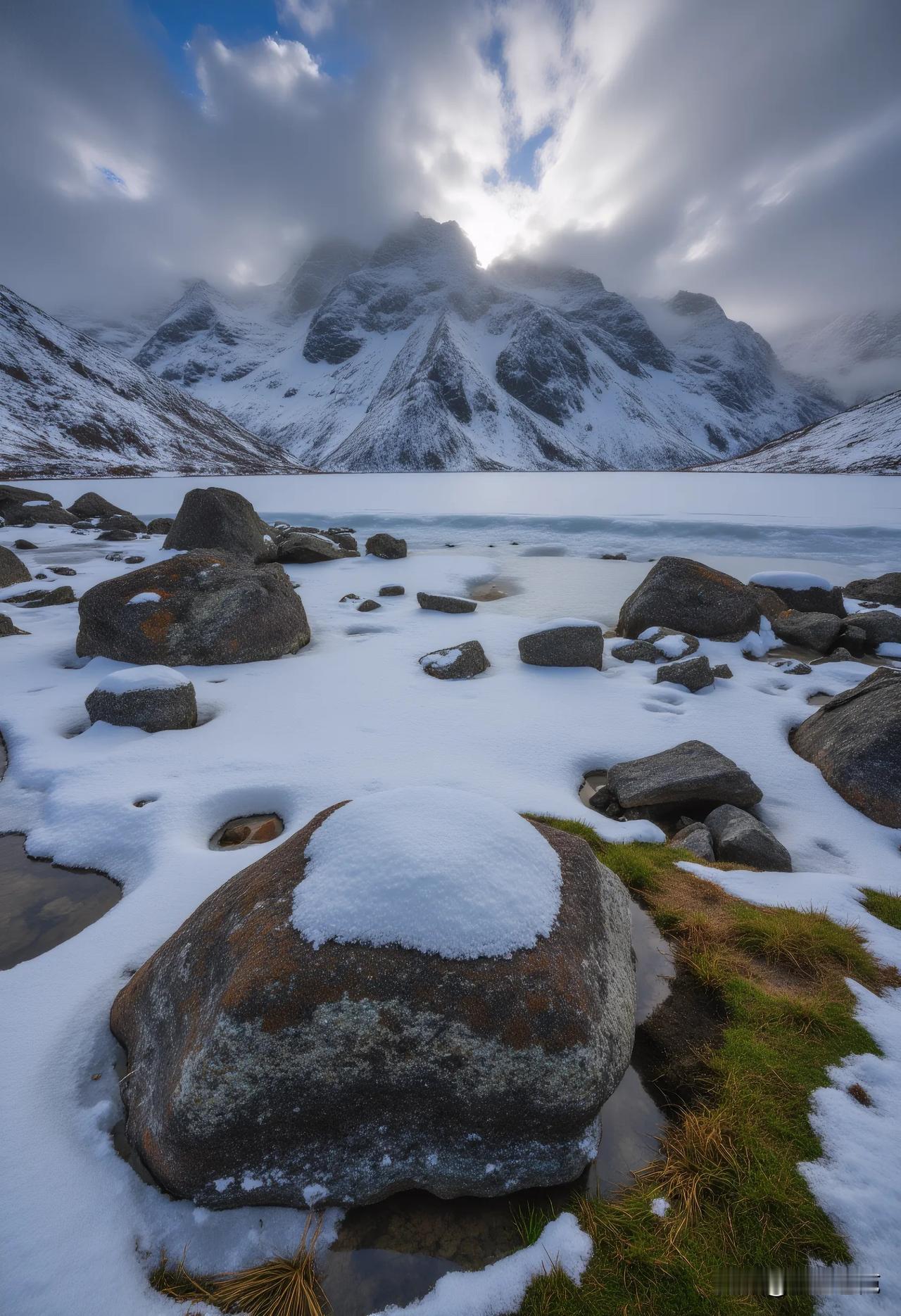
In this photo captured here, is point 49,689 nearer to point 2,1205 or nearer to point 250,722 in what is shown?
point 250,722

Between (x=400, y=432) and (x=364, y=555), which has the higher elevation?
(x=400, y=432)

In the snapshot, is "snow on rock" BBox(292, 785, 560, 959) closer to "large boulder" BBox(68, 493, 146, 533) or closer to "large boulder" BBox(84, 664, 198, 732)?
"large boulder" BBox(84, 664, 198, 732)

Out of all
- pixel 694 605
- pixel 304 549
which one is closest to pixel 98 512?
pixel 304 549

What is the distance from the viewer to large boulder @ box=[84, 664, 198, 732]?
7.63 meters

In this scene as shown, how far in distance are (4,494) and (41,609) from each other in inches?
1060

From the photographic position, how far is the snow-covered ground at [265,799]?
2.63m

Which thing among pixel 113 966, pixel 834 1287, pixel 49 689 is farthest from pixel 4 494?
pixel 834 1287

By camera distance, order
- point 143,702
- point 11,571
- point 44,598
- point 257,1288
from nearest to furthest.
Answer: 1. point 257,1288
2. point 143,702
3. point 44,598
4. point 11,571

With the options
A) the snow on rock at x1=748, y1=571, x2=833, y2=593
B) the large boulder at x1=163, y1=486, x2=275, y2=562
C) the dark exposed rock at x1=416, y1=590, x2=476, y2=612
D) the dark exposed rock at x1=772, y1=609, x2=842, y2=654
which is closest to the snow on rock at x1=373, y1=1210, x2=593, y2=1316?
the dark exposed rock at x1=416, y1=590, x2=476, y2=612

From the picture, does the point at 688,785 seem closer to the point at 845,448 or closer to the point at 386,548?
the point at 386,548

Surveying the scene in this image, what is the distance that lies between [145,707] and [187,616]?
3.09 metres

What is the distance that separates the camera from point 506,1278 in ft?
8.13

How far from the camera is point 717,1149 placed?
2883 millimetres

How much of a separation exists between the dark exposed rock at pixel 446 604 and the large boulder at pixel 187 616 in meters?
4.54
